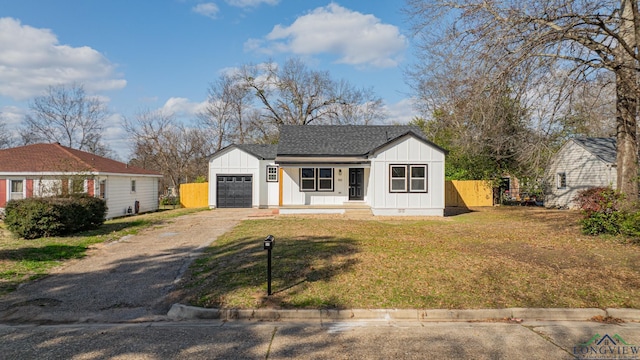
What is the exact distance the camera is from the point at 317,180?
19984 mm

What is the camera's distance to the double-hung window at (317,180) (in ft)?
65.5

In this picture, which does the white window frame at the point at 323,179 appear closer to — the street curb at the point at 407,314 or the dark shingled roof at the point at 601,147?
the street curb at the point at 407,314

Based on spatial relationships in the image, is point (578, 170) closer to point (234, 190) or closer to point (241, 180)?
point (241, 180)

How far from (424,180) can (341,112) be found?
74.7 ft

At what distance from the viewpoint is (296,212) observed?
1820 cm

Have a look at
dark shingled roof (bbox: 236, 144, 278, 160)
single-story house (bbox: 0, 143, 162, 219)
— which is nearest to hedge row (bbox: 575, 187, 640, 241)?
dark shingled roof (bbox: 236, 144, 278, 160)

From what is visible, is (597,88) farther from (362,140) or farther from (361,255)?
(362,140)

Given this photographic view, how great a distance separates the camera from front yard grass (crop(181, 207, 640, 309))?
5684mm

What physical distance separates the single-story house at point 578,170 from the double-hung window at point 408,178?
735 cm

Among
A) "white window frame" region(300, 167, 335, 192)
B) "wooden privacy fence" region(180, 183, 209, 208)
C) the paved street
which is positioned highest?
"white window frame" region(300, 167, 335, 192)

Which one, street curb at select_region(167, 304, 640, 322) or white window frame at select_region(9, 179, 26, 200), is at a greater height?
white window frame at select_region(9, 179, 26, 200)

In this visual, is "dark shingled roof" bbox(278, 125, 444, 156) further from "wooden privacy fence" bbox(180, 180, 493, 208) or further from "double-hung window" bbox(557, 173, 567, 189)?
"double-hung window" bbox(557, 173, 567, 189)

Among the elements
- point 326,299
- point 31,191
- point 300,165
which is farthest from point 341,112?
point 326,299

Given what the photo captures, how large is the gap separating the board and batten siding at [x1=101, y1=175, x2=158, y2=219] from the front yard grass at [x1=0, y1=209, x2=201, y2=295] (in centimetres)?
595
